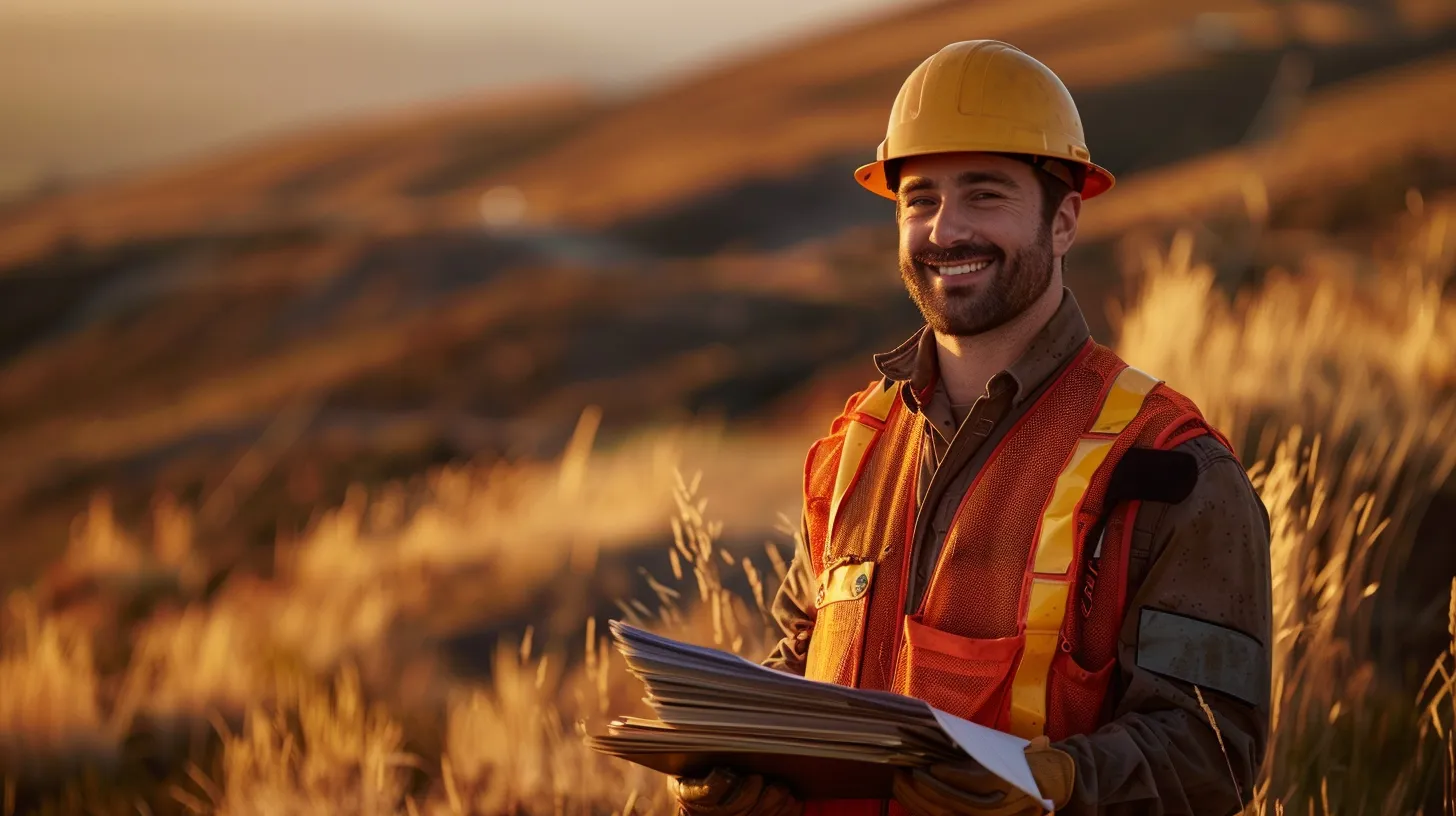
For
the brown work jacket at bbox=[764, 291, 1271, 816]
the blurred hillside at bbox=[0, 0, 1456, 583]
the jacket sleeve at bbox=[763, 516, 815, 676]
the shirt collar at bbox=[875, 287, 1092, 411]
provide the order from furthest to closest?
the blurred hillside at bbox=[0, 0, 1456, 583], the jacket sleeve at bbox=[763, 516, 815, 676], the shirt collar at bbox=[875, 287, 1092, 411], the brown work jacket at bbox=[764, 291, 1271, 816]

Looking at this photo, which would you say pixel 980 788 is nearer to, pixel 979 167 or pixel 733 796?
pixel 733 796

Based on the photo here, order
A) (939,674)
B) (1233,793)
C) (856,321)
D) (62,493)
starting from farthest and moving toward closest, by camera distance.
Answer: (856,321) → (62,493) → (939,674) → (1233,793)

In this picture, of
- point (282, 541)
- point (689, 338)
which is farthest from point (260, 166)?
point (282, 541)

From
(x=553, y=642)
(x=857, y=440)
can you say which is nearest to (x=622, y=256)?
(x=553, y=642)

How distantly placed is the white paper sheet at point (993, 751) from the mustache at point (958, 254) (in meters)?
0.87

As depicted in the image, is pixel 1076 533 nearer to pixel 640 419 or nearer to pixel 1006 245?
pixel 1006 245

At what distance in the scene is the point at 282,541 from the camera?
17.0 meters

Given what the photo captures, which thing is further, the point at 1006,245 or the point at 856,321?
the point at 856,321

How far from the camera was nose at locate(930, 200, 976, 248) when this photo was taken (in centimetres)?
274

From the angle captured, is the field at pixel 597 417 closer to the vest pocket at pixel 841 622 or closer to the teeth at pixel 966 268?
the vest pocket at pixel 841 622

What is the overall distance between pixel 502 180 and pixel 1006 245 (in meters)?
77.0

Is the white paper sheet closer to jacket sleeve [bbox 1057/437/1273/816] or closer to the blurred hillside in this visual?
jacket sleeve [bbox 1057/437/1273/816]

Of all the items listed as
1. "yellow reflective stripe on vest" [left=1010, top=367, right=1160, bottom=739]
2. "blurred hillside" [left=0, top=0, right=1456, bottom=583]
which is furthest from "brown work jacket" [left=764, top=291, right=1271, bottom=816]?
"blurred hillside" [left=0, top=0, right=1456, bottom=583]

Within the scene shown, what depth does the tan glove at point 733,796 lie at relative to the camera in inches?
99.3
